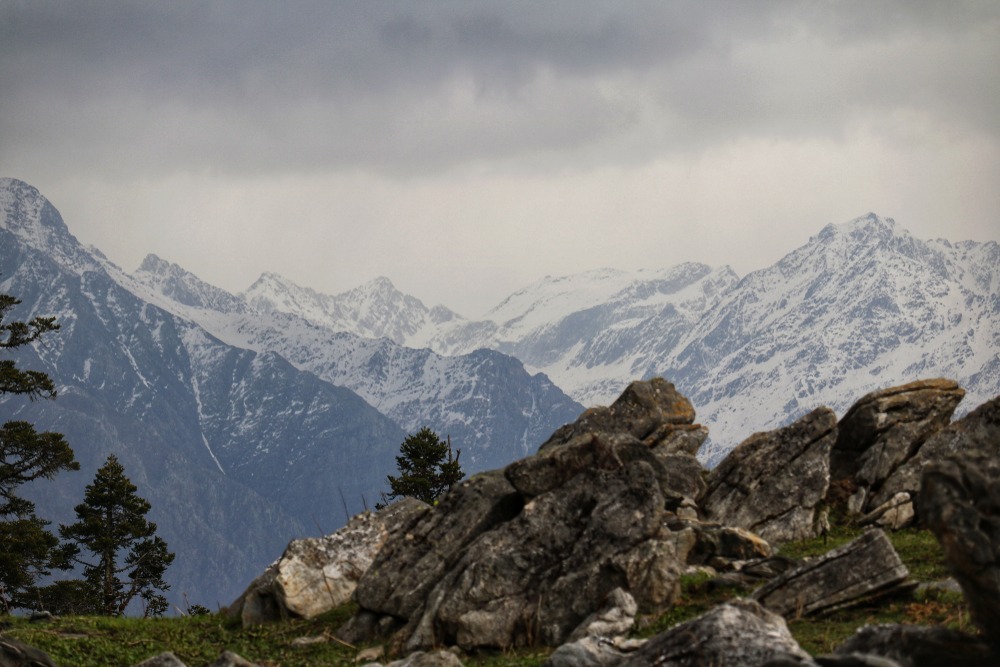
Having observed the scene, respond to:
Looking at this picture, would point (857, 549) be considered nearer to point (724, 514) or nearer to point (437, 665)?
point (437, 665)

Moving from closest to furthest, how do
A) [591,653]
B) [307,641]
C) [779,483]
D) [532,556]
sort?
[591,653] < [532,556] < [307,641] < [779,483]

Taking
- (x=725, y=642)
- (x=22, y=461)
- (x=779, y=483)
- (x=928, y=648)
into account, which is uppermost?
(x=22, y=461)

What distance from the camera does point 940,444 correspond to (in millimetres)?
42094

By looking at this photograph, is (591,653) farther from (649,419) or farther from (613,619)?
(649,419)

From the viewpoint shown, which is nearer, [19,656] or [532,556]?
[19,656]

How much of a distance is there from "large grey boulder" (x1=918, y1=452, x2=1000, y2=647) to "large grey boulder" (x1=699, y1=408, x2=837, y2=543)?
2123 cm

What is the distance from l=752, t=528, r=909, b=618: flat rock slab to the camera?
25250mm

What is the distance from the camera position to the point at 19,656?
1029 inches

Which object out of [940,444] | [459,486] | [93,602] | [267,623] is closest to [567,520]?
[459,486]

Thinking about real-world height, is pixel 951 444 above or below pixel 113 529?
below

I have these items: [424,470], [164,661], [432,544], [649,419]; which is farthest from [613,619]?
[424,470]

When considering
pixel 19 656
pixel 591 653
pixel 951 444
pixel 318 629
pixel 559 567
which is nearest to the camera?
pixel 591 653

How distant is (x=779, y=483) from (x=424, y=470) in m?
47.7

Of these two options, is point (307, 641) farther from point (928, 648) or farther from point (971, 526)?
point (971, 526)
